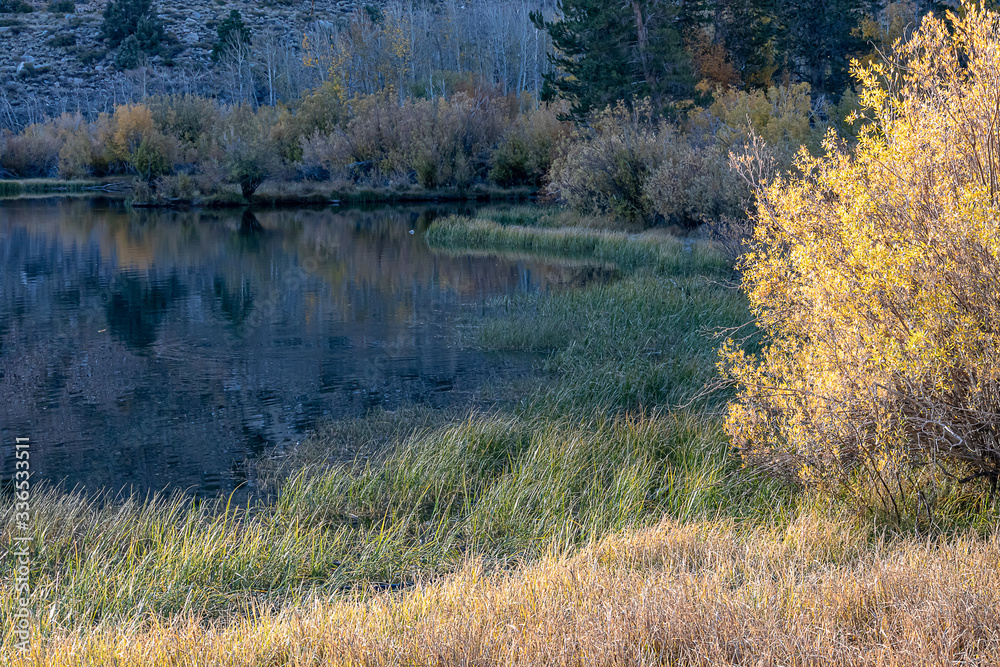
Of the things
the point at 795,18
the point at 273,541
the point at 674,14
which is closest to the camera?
the point at 273,541

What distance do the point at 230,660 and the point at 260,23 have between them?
108 meters

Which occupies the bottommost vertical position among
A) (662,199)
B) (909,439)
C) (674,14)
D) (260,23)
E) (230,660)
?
(230,660)

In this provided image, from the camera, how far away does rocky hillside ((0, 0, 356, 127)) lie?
272 ft

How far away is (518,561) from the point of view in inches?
231

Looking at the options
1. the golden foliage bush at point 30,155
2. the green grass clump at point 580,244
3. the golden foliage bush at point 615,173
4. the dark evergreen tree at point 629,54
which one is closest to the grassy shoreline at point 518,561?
the green grass clump at point 580,244

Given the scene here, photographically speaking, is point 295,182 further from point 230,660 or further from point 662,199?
point 230,660

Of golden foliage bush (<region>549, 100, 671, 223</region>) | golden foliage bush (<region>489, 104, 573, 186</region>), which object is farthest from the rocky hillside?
golden foliage bush (<region>549, 100, 671, 223</region>)

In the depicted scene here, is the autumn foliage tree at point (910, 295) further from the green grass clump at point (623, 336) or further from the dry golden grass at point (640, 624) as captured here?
the green grass clump at point (623, 336)

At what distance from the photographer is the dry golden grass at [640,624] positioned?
390cm

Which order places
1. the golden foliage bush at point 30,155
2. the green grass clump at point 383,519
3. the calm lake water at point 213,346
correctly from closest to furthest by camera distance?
the green grass clump at point 383,519, the calm lake water at point 213,346, the golden foliage bush at point 30,155

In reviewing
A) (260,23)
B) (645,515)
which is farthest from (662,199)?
(260,23)

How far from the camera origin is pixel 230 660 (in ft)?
13.4

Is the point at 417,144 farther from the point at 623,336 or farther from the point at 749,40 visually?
the point at 623,336

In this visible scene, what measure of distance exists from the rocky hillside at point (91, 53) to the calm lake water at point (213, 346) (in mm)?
57751
